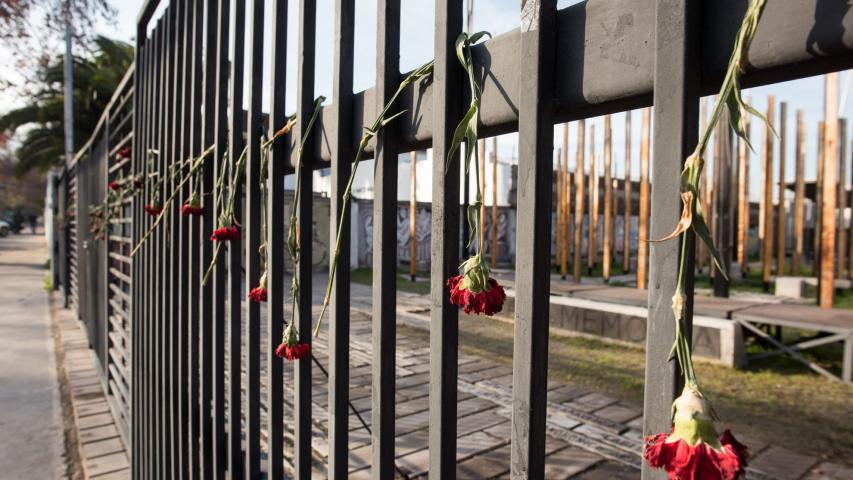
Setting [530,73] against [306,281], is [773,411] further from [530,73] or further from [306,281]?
[530,73]

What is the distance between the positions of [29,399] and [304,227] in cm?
414

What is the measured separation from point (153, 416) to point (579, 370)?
3569mm

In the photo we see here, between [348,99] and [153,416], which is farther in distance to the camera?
[153,416]

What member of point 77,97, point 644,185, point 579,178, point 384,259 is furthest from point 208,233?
point 77,97

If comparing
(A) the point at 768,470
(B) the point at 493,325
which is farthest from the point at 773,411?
(B) the point at 493,325

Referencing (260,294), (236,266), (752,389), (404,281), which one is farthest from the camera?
(404,281)

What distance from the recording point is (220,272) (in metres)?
1.67

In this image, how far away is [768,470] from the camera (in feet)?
8.80

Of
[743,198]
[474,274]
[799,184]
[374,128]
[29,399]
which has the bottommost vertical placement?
[29,399]

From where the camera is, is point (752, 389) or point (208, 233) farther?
point (752, 389)

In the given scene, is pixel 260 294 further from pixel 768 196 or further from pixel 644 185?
pixel 768 196

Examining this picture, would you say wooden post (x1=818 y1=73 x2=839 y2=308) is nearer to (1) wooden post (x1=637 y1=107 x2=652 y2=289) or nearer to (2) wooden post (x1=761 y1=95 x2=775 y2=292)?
(2) wooden post (x1=761 y1=95 x2=775 y2=292)

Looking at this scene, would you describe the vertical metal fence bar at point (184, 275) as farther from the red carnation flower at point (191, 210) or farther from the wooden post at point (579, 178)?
the wooden post at point (579, 178)

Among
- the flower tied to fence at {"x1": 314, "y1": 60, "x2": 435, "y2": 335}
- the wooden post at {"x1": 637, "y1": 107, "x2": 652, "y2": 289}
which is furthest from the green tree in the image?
the flower tied to fence at {"x1": 314, "y1": 60, "x2": 435, "y2": 335}
